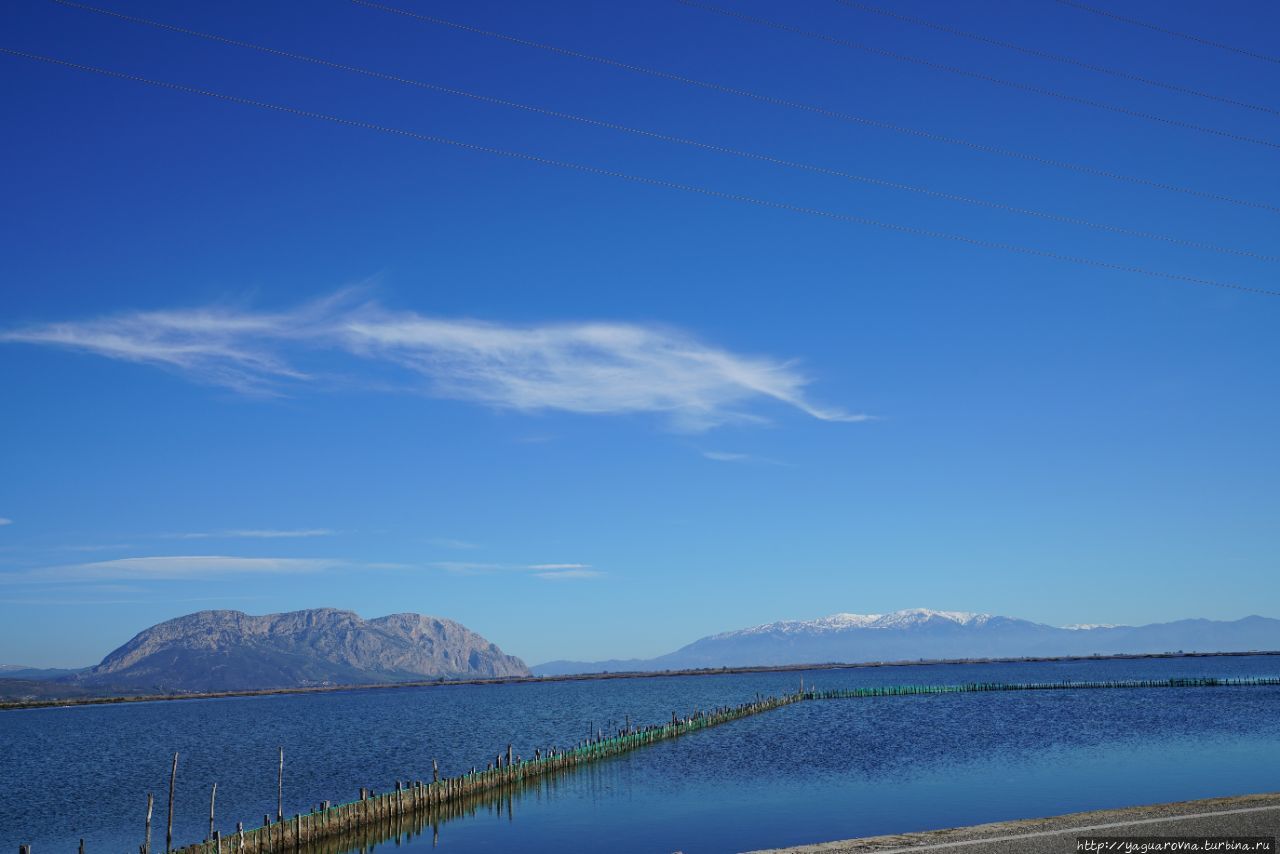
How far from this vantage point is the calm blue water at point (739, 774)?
1587 inches

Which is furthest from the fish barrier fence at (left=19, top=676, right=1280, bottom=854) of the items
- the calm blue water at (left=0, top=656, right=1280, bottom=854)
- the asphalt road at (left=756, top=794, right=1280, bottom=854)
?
the asphalt road at (left=756, top=794, right=1280, bottom=854)

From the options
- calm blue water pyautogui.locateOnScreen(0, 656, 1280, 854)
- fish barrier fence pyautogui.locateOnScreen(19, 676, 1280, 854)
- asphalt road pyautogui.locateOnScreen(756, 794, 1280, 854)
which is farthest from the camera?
calm blue water pyautogui.locateOnScreen(0, 656, 1280, 854)

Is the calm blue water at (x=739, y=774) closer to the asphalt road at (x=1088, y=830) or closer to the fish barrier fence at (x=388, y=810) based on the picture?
the fish barrier fence at (x=388, y=810)

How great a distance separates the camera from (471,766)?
228ft

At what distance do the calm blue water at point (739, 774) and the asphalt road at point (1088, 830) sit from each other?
11985 mm

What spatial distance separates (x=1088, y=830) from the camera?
22.8 metres

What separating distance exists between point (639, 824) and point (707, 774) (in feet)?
54.2

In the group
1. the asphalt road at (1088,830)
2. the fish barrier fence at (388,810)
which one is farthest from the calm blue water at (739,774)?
the asphalt road at (1088,830)

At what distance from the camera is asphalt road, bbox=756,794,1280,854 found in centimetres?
2142

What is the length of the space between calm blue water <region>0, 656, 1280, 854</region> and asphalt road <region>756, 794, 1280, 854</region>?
11985 mm

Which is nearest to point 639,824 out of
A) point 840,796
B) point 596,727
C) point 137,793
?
point 840,796

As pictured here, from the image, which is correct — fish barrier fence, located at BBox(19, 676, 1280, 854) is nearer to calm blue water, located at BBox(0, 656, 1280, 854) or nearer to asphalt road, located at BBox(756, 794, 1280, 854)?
calm blue water, located at BBox(0, 656, 1280, 854)

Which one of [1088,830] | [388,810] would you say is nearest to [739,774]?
[388,810]

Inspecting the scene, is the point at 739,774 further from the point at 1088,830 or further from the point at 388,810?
the point at 1088,830
